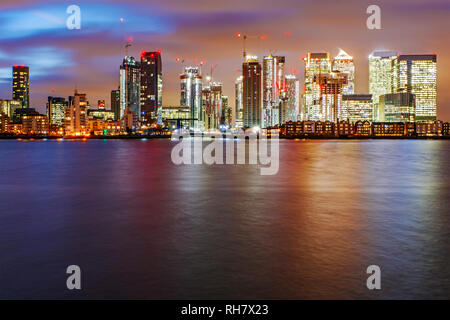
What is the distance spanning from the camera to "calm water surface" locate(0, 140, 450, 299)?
9.72m

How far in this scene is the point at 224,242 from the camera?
13.9 metres

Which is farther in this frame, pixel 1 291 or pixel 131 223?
pixel 131 223

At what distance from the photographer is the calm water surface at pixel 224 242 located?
31.9 feet

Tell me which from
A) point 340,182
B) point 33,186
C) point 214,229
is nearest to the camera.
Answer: point 214,229

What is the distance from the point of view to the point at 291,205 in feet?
70.9

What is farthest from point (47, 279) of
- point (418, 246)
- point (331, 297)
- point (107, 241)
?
point (418, 246)

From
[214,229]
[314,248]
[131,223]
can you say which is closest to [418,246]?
[314,248]

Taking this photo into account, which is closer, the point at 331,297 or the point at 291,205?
the point at 331,297
